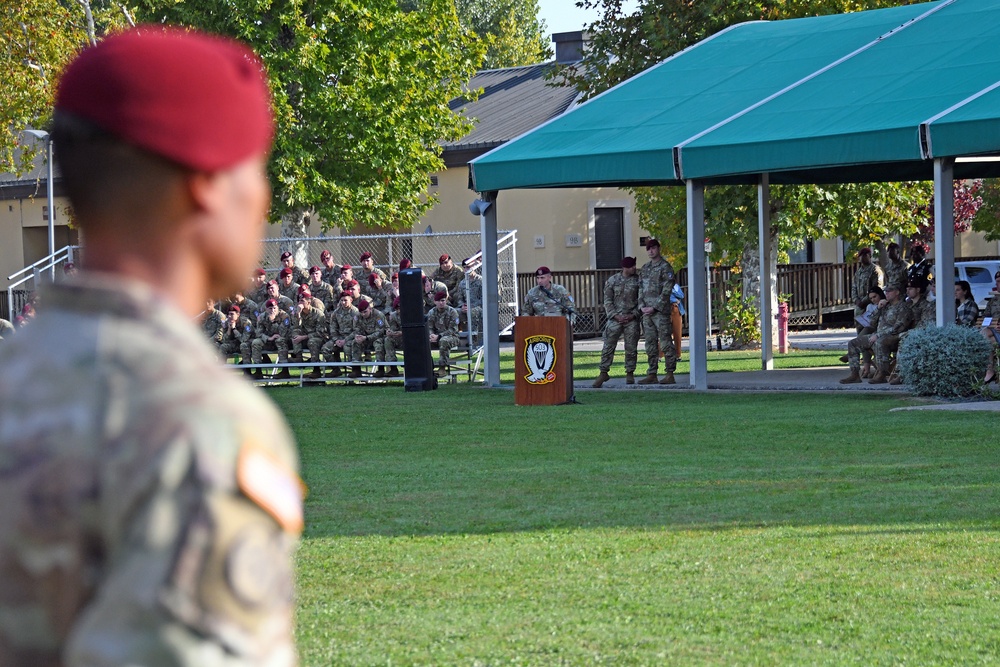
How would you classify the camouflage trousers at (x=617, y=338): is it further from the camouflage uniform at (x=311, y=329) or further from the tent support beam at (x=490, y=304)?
the camouflage uniform at (x=311, y=329)

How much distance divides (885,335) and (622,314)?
3.86 metres

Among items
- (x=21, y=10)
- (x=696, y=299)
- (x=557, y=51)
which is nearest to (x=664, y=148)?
(x=696, y=299)

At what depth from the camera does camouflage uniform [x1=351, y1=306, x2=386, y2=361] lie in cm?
2288

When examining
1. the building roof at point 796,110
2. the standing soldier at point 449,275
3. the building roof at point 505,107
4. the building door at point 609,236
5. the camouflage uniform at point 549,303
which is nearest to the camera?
the building roof at point 796,110

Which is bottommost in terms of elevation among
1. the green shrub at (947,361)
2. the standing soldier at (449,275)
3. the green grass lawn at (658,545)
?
the green grass lawn at (658,545)

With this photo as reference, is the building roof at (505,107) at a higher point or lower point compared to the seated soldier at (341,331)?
higher

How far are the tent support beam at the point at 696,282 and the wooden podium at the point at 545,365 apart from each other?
1791mm

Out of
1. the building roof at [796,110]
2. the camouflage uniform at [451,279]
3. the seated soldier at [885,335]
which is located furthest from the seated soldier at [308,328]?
the seated soldier at [885,335]

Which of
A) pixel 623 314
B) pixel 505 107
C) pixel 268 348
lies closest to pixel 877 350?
pixel 623 314

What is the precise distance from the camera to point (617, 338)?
2145cm

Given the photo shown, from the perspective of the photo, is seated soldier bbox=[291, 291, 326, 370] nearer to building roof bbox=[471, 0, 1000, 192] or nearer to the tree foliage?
building roof bbox=[471, 0, 1000, 192]

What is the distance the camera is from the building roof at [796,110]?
16906 millimetres

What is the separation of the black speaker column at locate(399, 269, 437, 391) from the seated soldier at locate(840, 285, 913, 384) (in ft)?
18.5

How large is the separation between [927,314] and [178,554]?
19.0 m
